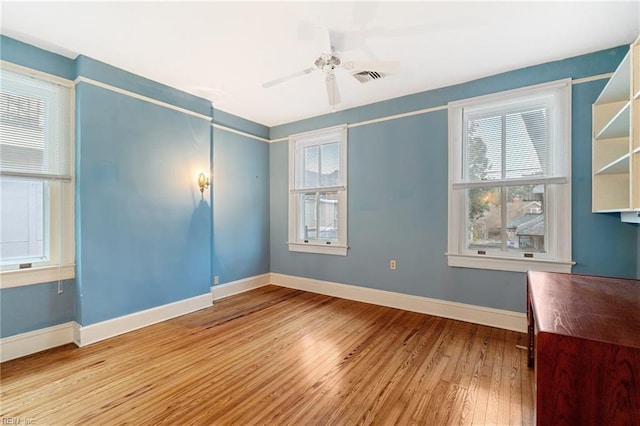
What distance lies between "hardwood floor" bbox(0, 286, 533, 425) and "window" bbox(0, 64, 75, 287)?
0.88 meters

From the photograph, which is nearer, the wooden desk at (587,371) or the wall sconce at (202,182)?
the wooden desk at (587,371)

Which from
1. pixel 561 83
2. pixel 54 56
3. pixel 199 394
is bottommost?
pixel 199 394

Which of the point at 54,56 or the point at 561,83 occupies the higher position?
the point at 54,56

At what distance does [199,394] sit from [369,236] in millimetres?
2749

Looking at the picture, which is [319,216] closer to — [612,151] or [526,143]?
[526,143]

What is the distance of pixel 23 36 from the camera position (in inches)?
95.1

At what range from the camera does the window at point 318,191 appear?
4250mm

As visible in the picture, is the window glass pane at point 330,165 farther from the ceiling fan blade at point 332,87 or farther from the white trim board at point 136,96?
the white trim board at point 136,96

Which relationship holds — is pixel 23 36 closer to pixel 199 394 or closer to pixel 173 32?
pixel 173 32

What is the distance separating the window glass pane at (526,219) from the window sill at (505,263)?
0.49ft

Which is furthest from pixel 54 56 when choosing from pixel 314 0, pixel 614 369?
pixel 614 369

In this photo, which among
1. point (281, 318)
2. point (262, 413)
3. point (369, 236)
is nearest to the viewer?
point (262, 413)

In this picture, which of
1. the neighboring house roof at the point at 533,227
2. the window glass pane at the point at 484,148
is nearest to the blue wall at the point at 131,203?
the window glass pane at the point at 484,148

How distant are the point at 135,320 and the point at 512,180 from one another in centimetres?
445
